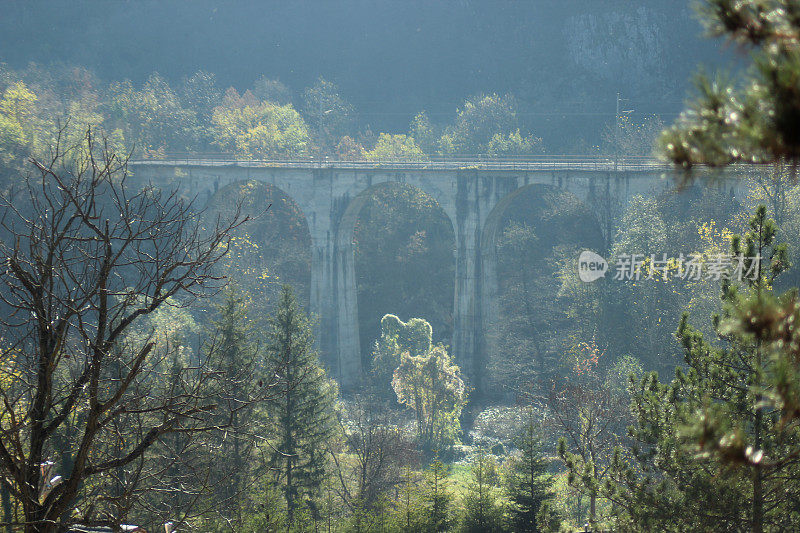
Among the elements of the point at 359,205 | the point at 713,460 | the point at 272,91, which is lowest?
the point at 713,460

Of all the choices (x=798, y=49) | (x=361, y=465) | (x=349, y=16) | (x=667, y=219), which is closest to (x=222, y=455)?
(x=361, y=465)

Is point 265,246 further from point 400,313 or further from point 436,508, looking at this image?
point 436,508

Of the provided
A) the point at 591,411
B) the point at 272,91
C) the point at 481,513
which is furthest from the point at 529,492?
the point at 272,91

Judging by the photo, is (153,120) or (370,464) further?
(153,120)

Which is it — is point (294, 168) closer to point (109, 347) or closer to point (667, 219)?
point (667, 219)

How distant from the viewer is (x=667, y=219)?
30.4 m

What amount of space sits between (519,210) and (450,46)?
22158 millimetres

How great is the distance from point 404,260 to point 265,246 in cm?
944

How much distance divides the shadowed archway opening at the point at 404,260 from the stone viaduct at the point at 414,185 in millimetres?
6514

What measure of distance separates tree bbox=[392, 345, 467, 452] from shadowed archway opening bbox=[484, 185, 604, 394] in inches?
160

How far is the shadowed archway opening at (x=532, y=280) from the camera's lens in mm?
34094

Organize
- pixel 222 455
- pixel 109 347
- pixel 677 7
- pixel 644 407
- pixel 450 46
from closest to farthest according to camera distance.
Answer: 1. pixel 109 347
2. pixel 644 407
3. pixel 222 455
4. pixel 677 7
5. pixel 450 46

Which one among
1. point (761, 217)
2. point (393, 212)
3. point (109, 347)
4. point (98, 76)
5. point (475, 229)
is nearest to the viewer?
point (109, 347)

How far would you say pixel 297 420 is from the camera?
1720 cm
